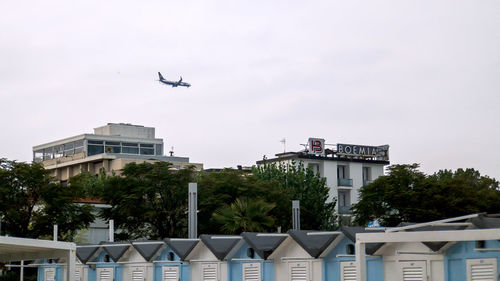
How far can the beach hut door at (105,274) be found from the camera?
127 feet

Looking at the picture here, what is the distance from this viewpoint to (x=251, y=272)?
33.3 metres

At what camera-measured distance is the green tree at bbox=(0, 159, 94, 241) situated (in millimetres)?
54062

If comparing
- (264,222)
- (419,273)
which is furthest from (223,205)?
(419,273)

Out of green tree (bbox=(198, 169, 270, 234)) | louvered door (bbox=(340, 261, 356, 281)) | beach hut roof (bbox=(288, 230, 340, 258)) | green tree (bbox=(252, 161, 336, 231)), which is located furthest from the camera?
green tree (bbox=(252, 161, 336, 231))

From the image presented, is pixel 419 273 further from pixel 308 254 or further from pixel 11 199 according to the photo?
pixel 11 199

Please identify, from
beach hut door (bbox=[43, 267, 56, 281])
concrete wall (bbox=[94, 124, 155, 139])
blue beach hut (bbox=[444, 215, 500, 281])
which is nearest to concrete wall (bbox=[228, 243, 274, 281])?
blue beach hut (bbox=[444, 215, 500, 281])

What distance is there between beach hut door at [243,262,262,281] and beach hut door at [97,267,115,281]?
315 inches

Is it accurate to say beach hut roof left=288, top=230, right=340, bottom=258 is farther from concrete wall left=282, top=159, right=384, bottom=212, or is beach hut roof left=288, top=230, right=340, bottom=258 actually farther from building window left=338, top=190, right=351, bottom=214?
building window left=338, top=190, right=351, bottom=214

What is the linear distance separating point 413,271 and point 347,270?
3106 mm

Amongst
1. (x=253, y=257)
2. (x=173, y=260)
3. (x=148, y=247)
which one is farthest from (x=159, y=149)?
(x=253, y=257)

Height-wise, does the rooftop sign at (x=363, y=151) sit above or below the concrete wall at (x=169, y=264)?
above

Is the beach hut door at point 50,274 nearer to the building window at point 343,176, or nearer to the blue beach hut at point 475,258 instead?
the blue beach hut at point 475,258

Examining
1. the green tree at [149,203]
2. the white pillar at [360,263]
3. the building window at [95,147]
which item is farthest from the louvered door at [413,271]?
the building window at [95,147]

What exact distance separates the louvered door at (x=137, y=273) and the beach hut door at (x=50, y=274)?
5427 millimetres
